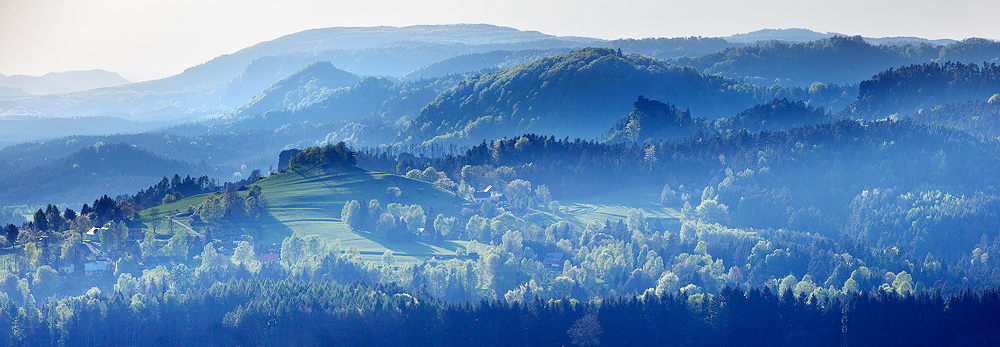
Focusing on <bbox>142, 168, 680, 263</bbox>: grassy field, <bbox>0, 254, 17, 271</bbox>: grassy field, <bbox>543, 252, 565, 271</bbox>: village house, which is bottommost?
<bbox>543, 252, 565, 271</bbox>: village house

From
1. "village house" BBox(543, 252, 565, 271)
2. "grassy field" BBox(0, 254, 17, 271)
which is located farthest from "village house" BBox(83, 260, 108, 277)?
"village house" BBox(543, 252, 565, 271)

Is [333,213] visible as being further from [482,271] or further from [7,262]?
[7,262]

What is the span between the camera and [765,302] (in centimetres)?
12600

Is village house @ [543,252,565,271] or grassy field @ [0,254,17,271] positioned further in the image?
village house @ [543,252,565,271]

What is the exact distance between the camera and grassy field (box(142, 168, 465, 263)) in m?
163

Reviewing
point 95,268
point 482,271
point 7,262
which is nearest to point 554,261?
point 482,271

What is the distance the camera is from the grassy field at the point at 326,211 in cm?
16300

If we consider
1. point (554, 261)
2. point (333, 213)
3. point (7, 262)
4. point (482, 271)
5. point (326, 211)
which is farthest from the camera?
point (326, 211)

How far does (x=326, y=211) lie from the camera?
181125 mm

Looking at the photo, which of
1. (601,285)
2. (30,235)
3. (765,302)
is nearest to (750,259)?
(601,285)

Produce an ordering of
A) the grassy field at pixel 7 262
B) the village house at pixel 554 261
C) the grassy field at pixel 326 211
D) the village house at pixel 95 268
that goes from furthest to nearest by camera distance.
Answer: the grassy field at pixel 326 211
the village house at pixel 554 261
the village house at pixel 95 268
the grassy field at pixel 7 262

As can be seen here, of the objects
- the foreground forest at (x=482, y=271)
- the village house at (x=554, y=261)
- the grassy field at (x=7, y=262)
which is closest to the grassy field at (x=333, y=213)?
the foreground forest at (x=482, y=271)

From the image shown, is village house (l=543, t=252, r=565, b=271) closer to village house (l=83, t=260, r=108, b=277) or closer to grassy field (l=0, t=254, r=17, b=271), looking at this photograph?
village house (l=83, t=260, r=108, b=277)

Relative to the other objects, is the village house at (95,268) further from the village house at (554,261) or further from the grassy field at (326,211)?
the village house at (554,261)
